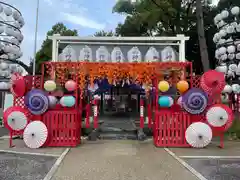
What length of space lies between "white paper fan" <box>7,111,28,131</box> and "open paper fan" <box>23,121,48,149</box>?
0.98 feet

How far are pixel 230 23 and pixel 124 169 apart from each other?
1423cm

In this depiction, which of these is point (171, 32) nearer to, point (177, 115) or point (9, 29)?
point (9, 29)

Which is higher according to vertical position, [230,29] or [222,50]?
[230,29]

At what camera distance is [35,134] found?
9141 millimetres

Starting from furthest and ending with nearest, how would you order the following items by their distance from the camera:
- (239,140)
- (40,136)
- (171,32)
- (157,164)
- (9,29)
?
(171,32) < (9,29) < (239,140) < (40,136) < (157,164)

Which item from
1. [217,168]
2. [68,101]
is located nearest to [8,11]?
[68,101]

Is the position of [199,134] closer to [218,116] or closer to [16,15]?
[218,116]

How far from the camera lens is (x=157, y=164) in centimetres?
717

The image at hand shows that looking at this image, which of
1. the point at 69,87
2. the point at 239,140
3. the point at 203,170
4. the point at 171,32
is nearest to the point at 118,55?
the point at 69,87

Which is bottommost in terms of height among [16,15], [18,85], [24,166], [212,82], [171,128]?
[24,166]

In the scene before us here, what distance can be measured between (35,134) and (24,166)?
238cm

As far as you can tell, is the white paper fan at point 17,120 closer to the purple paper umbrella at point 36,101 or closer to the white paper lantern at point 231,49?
the purple paper umbrella at point 36,101

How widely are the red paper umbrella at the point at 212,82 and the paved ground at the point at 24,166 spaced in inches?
205

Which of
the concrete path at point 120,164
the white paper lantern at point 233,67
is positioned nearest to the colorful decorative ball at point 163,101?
the concrete path at point 120,164
